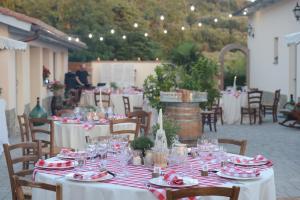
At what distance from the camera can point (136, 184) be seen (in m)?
4.50

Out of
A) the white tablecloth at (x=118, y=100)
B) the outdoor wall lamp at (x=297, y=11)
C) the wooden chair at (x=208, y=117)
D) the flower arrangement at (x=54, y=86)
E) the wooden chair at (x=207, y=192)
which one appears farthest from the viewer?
the flower arrangement at (x=54, y=86)

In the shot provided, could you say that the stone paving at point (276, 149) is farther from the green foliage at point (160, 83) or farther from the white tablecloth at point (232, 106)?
the green foliage at point (160, 83)

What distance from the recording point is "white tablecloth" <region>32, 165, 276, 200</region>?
171 inches

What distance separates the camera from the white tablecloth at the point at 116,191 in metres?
4.34

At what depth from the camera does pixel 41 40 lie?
1814 cm

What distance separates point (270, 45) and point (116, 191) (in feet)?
59.5

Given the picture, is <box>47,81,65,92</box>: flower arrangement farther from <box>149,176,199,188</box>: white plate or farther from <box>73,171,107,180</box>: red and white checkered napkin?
<box>149,176,199,188</box>: white plate

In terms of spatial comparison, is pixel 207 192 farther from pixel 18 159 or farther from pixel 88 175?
pixel 18 159

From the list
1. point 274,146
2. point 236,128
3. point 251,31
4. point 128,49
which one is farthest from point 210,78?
point 128,49

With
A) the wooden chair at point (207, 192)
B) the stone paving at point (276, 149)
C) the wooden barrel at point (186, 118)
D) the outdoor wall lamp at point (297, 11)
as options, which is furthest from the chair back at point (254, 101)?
the wooden chair at point (207, 192)

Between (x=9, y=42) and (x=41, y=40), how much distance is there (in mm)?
7812

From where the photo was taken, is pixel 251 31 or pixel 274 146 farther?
pixel 251 31

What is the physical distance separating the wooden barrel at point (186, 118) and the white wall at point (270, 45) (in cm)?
850

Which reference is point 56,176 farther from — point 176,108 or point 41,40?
point 41,40
